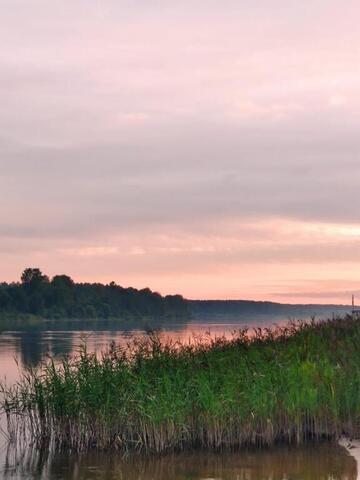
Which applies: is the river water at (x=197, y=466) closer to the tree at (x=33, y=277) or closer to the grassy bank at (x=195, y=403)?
the grassy bank at (x=195, y=403)

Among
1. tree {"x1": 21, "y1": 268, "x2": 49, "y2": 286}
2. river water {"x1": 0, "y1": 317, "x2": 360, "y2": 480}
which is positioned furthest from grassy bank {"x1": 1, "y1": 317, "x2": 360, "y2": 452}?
tree {"x1": 21, "y1": 268, "x2": 49, "y2": 286}

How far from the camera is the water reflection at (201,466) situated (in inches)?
653

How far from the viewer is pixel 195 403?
18375 millimetres

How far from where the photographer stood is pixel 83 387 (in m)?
19.4

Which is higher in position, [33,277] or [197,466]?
[33,277]

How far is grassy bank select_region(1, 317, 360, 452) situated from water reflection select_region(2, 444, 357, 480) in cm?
59

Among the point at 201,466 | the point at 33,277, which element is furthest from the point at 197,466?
the point at 33,277

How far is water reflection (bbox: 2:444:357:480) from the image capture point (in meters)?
16.6

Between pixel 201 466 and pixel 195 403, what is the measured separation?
5.39 feet

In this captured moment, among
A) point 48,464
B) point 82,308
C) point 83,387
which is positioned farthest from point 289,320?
point 82,308

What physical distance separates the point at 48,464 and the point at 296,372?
20.6ft

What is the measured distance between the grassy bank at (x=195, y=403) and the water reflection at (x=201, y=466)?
59 centimetres

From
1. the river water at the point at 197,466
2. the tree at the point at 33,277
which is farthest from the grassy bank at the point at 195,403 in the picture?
the tree at the point at 33,277

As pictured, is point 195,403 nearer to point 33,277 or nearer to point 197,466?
point 197,466
